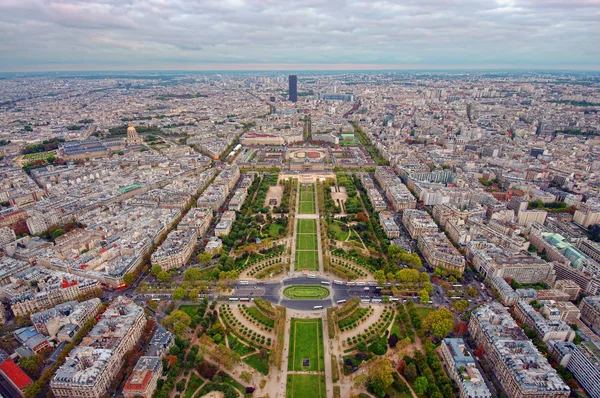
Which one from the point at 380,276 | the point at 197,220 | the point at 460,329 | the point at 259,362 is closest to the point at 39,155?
the point at 197,220

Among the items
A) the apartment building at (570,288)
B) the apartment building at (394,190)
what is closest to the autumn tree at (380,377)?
the apartment building at (570,288)

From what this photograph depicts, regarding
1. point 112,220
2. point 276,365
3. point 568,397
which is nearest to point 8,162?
point 112,220

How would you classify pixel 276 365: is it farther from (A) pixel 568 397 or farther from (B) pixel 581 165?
(B) pixel 581 165

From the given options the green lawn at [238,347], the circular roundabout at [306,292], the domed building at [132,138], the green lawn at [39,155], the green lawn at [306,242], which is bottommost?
the green lawn at [238,347]

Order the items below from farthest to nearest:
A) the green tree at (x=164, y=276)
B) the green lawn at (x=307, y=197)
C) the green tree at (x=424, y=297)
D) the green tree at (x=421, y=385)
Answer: the green lawn at (x=307, y=197) < the green tree at (x=164, y=276) < the green tree at (x=424, y=297) < the green tree at (x=421, y=385)

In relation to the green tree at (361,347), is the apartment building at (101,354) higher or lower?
higher

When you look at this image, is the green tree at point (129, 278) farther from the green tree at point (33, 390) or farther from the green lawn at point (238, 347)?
the green lawn at point (238, 347)
